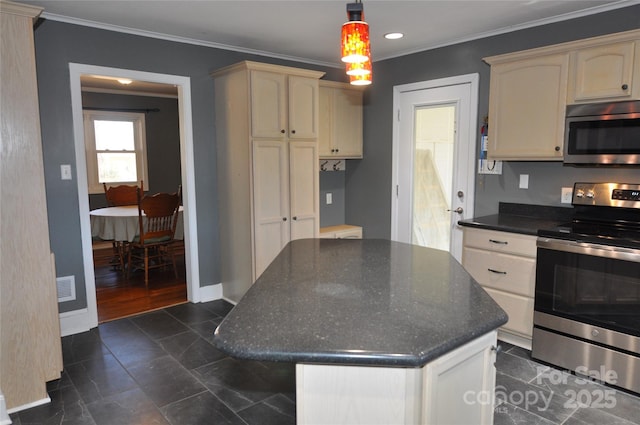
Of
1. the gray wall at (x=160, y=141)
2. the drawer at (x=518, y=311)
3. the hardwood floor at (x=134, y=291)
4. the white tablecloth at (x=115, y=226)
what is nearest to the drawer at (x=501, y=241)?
the drawer at (x=518, y=311)

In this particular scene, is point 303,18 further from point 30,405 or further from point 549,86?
point 30,405

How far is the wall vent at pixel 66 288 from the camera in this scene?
10.9 ft

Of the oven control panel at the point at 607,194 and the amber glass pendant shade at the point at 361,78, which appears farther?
the oven control panel at the point at 607,194

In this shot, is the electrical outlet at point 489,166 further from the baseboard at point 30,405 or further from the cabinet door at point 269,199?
the baseboard at point 30,405

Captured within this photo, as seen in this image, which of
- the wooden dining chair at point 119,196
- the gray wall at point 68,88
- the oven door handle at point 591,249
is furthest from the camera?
the wooden dining chair at point 119,196

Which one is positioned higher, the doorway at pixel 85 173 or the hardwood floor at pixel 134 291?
the doorway at pixel 85 173

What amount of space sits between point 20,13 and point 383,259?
233 cm

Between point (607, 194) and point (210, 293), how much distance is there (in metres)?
3.43

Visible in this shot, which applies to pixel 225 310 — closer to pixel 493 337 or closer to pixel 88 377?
pixel 88 377

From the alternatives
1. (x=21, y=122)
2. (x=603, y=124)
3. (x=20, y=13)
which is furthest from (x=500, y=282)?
(x=20, y=13)

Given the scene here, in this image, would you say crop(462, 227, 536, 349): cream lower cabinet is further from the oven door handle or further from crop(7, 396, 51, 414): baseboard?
crop(7, 396, 51, 414): baseboard

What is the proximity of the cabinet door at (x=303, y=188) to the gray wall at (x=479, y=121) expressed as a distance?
2.91 feet

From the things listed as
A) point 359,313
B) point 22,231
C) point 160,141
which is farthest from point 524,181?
point 160,141

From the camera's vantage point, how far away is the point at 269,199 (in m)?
3.83
